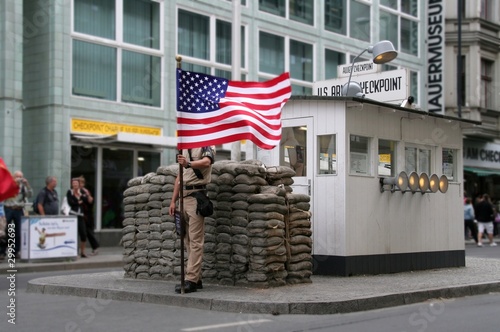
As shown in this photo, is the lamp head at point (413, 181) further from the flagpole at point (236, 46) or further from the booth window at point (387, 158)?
the flagpole at point (236, 46)

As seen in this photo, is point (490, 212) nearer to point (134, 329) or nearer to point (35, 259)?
point (35, 259)

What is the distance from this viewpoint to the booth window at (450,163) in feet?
48.5

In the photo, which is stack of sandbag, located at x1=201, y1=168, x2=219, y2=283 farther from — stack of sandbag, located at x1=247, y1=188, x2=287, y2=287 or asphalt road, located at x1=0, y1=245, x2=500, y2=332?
asphalt road, located at x1=0, y1=245, x2=500, y2=332

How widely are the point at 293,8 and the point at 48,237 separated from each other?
1561 centimetres

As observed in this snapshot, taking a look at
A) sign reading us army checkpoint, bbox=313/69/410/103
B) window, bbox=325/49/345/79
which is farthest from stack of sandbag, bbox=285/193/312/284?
window, bbox=325/49/345/79

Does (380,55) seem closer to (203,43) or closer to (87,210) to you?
(87,210)

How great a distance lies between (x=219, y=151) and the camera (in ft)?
82.2

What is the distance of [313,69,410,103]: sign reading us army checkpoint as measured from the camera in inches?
568

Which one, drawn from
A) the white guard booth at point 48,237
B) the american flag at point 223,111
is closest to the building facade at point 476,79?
the white guard booth at point 48,237

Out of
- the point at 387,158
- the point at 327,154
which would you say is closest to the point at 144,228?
the point at 327,154

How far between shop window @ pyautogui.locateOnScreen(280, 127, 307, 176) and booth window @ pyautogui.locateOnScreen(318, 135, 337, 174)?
308 millimetres

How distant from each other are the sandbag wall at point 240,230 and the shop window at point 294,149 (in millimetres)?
1571

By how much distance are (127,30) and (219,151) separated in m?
4.94

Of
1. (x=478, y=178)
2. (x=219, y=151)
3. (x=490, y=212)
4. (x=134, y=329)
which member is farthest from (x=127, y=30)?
(x=478, y=178)
